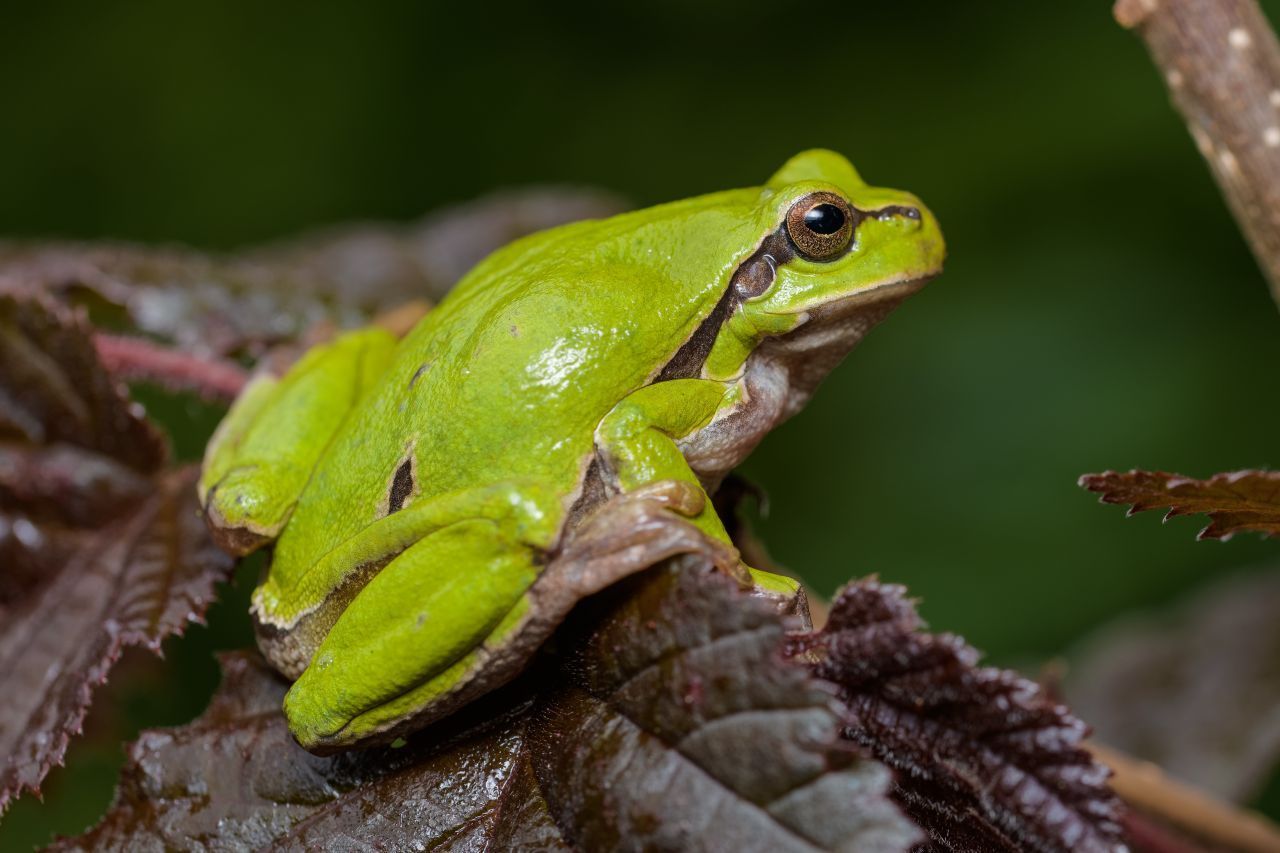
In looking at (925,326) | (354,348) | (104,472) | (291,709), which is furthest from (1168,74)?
(925,326)

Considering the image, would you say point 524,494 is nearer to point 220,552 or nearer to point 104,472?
point 220,552

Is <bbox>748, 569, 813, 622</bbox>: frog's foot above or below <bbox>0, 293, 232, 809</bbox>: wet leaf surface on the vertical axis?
below

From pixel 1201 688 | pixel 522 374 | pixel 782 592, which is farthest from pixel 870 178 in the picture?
pixel 782 592

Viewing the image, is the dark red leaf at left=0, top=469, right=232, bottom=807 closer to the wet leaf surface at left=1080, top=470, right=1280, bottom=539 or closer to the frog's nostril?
the frog's nostril

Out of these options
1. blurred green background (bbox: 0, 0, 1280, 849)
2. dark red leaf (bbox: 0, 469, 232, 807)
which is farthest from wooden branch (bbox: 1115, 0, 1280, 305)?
blurred green background (bbox: 0, 0, 1280, 849)

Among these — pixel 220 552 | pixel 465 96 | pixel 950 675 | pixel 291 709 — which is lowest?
pixel 950 675

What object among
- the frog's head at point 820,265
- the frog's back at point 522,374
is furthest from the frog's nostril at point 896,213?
the frog's back at point 522,374
